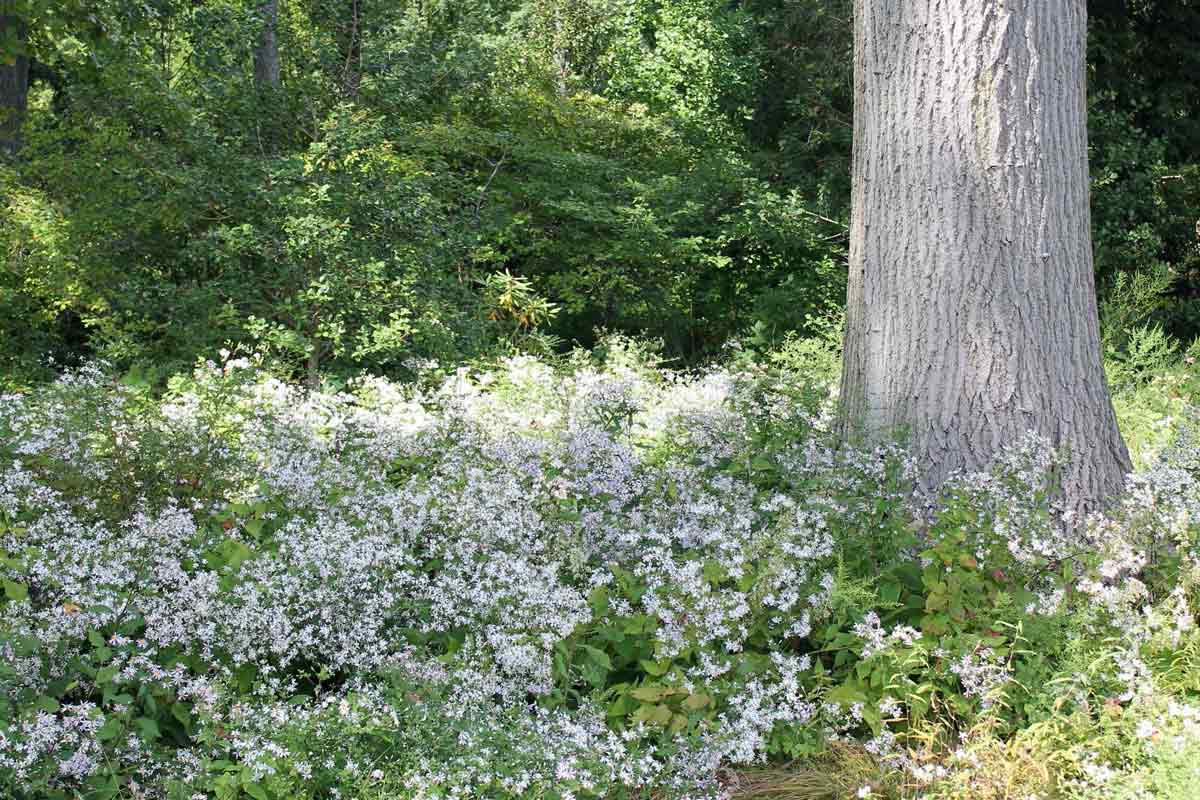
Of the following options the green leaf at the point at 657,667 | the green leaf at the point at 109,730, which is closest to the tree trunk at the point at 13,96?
the green leaf at the point at 109,730

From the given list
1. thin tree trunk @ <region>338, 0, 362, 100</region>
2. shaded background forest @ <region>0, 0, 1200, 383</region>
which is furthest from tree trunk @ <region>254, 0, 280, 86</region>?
thin tree trunk @ <region>338, 0, 362, 100</region>

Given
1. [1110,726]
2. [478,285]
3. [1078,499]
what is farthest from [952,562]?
[478,285]

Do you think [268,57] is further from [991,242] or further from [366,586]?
[366,586]

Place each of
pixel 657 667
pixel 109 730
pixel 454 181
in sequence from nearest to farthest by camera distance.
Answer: pixel 109 730 < pixel 657 667 < pixel 454 181

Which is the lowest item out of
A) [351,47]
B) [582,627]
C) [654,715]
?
[654,715]

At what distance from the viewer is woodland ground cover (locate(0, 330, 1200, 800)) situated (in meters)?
2.69

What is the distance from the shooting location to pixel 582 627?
3305 millimetres

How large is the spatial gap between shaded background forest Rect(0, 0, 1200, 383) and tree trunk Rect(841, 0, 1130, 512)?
360 cm

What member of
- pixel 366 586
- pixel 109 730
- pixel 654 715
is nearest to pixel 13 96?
pixel 366 586

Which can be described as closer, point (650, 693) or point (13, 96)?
point (650, 693)

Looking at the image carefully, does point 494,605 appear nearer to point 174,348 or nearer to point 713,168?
point 174,348

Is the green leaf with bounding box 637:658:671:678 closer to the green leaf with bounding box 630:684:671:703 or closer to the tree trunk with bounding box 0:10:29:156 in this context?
the green leaf with bounding box 630:684:671:703

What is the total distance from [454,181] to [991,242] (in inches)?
222

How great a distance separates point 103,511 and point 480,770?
2.12 metres
